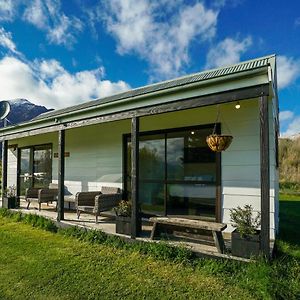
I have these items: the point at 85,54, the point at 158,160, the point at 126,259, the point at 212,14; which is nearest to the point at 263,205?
the point at 126,259

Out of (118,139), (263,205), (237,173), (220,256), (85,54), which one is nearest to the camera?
(263,205)

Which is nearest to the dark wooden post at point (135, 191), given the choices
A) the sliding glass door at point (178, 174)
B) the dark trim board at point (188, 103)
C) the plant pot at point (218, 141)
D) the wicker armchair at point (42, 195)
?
the dark trim board at point (188, 103)

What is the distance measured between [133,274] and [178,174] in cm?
292

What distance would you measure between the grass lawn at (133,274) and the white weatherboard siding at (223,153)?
1.21 meters

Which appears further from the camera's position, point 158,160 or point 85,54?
point 85,54

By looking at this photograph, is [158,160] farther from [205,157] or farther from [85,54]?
[85,54]

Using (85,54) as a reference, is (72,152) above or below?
below

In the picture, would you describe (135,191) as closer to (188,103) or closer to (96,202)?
(96,202)

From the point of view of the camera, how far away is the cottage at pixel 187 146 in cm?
375

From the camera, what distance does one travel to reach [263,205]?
3463 millimetres

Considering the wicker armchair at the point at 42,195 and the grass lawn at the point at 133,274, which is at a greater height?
the wicker armchair at the point at 42,195

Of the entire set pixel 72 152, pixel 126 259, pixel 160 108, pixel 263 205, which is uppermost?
pixel 160 108

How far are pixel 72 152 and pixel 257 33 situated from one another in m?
7.86

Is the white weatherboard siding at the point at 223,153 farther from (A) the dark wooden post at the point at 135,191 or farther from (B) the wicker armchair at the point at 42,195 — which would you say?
(A) the dark wooden post at the point at 135,191
